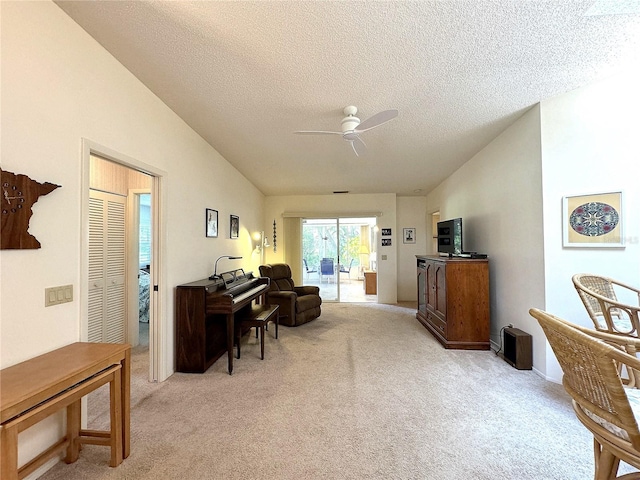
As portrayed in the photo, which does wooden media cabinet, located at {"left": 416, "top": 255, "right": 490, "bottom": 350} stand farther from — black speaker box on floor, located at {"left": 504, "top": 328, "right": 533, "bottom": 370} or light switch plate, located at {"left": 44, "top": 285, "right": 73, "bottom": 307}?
light switch plate, located at {"left": 44, "top": 285, "right": 73, "bottom": 307}

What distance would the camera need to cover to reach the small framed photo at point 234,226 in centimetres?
450

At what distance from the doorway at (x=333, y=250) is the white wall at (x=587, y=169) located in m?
4.41

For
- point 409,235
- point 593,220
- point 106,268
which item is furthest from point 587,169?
point 106,268

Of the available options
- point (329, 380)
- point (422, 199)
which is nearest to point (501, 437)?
point (329, 380)

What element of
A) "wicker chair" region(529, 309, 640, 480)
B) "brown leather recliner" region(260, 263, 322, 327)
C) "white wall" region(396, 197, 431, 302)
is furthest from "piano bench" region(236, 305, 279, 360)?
"white wall" region(396, 197, 431, 302)

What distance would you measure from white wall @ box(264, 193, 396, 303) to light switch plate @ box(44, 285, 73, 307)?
16.4 ft

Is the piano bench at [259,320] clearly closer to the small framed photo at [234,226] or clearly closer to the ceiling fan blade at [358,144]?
the small framed photo at [234,226]

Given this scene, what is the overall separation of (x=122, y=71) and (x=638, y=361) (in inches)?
132

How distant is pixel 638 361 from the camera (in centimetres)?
86

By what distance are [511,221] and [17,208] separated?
4253 millimetres

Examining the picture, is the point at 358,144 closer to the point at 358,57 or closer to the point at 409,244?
the point at 358,57

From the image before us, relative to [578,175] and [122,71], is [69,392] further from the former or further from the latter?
[578,175]

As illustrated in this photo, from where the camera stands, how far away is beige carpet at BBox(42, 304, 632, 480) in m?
1.61

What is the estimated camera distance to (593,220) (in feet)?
8.16
